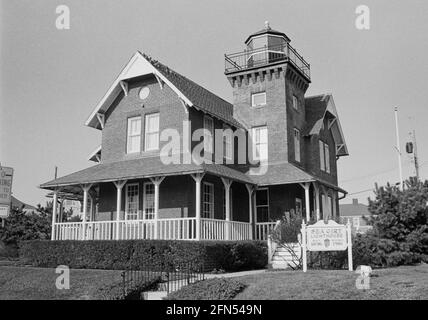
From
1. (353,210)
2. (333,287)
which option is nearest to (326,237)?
(333,287)

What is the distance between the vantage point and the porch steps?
60.3 feet

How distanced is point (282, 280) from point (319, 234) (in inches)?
105

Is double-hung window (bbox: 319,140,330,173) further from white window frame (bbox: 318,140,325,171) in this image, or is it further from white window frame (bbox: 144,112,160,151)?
white window frame (bbox: 144,112,160,151)

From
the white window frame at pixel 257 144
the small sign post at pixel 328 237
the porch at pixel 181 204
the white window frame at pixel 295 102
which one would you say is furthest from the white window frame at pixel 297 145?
the small sign post at pixel 328 237

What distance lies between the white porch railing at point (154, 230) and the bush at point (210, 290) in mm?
6533

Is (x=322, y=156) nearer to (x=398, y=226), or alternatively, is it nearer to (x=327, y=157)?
(x=327, y=157)

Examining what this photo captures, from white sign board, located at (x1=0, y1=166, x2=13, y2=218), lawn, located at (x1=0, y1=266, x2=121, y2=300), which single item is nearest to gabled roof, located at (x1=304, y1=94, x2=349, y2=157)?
lawn, located at (x1=0, y1=266, x2=121, y2=300)

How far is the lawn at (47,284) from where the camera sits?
46.8 feet

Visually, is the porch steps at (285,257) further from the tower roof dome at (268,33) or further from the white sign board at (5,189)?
the tower roof dome at (268,33)

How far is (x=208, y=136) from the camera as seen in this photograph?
78.5 ft

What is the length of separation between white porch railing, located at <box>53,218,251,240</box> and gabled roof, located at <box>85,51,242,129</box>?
5.47 metres

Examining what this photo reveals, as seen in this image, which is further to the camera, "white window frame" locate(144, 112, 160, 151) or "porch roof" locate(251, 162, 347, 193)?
"white window frame" locate(144, 112, 160, 151)

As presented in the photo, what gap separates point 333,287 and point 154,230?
9.93 meters
